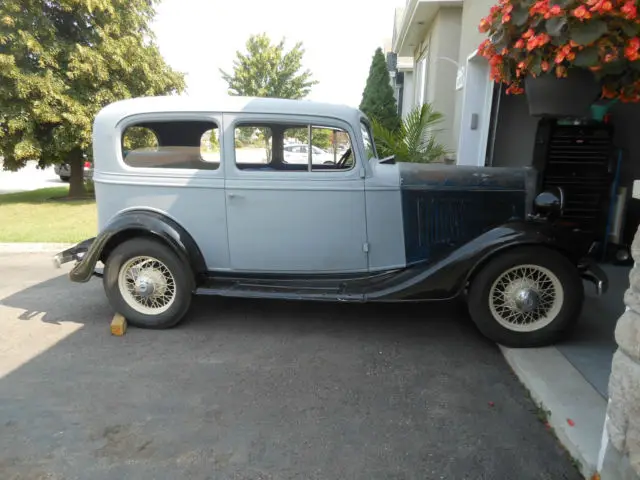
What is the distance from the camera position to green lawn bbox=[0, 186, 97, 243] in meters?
7.22

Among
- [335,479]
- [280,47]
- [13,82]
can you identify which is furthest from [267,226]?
[280,47]

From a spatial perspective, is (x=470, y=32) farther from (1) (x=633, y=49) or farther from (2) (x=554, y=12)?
(1) (x=633, y=49)

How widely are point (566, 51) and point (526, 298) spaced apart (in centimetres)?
204

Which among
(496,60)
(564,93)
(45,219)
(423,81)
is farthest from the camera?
(423,81)

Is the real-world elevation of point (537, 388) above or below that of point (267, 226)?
below

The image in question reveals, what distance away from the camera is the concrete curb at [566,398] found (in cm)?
233

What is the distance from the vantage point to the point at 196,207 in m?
3.90

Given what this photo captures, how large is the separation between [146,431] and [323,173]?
228cm

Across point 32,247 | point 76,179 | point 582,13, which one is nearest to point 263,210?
point 582,13

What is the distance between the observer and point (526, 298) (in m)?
3.40

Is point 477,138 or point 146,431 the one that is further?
point 477,138

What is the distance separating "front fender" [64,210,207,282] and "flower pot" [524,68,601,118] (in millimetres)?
2741

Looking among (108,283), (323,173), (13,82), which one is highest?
(13,82)

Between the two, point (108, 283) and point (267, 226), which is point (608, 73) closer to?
point (267, 226)
